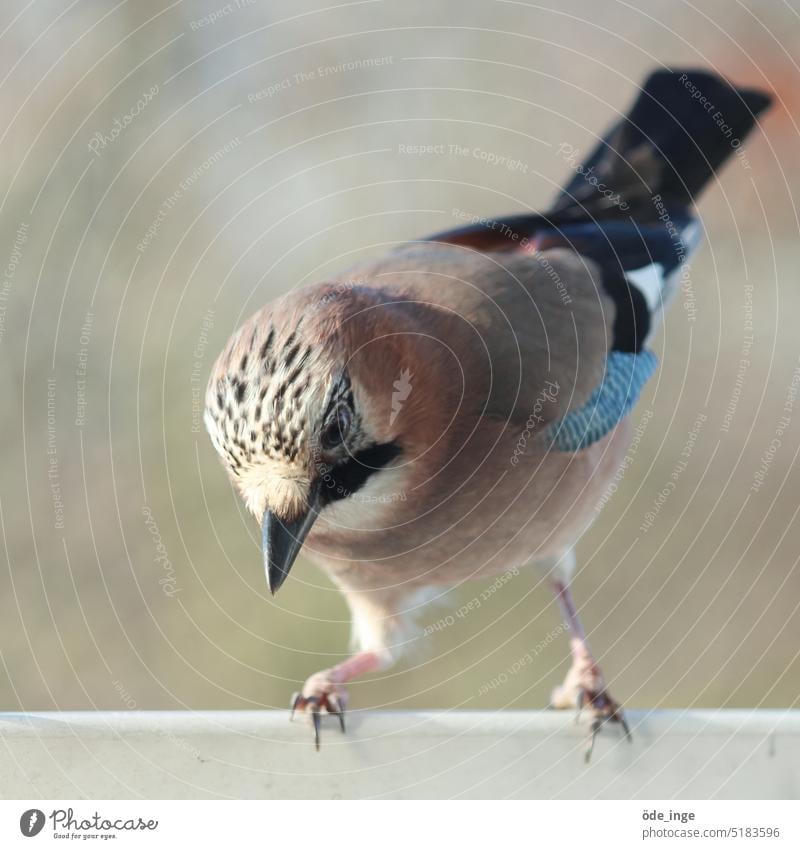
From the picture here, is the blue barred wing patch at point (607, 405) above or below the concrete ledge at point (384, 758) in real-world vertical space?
above

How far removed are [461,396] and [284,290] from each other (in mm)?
1123

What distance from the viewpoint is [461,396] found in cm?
195

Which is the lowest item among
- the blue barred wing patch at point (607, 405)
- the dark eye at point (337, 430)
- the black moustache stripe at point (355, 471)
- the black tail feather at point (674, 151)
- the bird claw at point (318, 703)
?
the bird claw at point (318, 703)

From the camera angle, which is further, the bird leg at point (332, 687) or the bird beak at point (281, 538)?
the bird leg at point (332, 687)

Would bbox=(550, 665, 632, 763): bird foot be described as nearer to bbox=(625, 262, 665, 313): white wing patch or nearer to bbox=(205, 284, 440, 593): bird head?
bbox=(205, 284, 440, 593): bird head

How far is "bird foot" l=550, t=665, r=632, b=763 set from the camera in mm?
1898

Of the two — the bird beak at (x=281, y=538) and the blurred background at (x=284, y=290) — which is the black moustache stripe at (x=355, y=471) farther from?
the blurred background at (x=284, y=290)

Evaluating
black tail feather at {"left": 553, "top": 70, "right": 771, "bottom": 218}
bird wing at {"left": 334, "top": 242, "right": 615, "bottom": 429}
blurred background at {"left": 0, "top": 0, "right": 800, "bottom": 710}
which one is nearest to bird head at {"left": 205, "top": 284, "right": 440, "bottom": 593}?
bird wing at {"left": 334, "top": 242, "right": 615, "bottom": 429}

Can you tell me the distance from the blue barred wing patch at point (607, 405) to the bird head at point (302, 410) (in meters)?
0.41

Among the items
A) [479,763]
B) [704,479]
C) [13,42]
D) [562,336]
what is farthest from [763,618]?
[13,42]

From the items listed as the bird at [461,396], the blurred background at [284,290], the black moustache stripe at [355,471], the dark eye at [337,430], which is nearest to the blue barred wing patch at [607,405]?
the bird at [461,396]

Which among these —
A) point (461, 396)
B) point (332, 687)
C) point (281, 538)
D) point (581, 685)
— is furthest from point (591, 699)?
point (281, 538)

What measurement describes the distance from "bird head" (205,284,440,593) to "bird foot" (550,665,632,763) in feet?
1.85

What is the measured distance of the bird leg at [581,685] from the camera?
6.43ft
